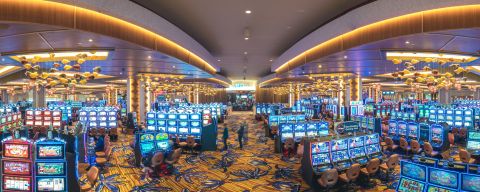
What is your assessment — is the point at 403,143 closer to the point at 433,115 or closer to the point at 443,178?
the point at 443,178

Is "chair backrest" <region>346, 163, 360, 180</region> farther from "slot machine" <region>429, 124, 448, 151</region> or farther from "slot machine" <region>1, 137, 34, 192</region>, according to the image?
"slot machine" <region>1, 137, 34, 192</region>

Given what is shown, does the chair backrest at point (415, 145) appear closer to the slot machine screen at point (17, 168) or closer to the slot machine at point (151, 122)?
the slot machine at point (151, 122)

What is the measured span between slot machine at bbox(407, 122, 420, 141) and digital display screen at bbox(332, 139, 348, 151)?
504cm

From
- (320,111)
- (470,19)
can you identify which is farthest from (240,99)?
(470,19)

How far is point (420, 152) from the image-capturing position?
33.3 ft

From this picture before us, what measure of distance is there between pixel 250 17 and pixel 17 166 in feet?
17.4

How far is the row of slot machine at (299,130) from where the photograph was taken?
10.8 m

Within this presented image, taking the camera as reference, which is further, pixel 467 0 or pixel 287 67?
pixel 287 67

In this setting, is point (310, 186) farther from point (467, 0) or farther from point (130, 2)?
point (130, 2)

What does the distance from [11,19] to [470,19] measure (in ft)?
21.7

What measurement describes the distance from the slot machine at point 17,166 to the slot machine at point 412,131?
38.0 ft

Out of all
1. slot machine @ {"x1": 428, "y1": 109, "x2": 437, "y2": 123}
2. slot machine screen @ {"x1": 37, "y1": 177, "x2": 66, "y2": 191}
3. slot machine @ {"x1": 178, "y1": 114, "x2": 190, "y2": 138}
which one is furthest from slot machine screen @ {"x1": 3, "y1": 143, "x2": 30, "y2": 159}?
slot machine @ {"x1": 428, "y1": 109, "x2": 437, "y2": 123}

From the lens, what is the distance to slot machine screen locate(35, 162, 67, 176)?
17.8 feet

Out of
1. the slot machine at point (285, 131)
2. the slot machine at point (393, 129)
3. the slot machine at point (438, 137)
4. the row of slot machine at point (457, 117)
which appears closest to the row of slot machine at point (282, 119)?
the slot machine at point (285, 131)
